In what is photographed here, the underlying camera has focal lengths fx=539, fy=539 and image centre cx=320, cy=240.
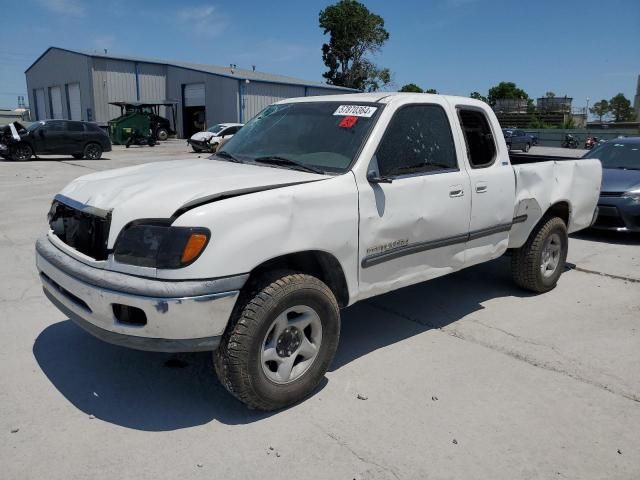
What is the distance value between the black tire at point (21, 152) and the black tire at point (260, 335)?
2013cm

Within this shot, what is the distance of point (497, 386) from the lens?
3.62 metres

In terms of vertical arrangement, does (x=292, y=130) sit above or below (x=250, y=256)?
above

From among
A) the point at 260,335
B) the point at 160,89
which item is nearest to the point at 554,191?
the point at 260,335

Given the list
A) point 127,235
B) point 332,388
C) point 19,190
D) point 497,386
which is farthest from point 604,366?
point 19,190

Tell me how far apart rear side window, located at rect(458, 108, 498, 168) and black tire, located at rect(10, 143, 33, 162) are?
19649 mm

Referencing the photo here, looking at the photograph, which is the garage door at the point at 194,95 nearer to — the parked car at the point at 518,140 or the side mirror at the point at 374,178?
the parked car at the point at 518,140

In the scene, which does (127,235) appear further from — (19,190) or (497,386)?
(19,190)

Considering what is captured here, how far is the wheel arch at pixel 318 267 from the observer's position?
320 centimetres

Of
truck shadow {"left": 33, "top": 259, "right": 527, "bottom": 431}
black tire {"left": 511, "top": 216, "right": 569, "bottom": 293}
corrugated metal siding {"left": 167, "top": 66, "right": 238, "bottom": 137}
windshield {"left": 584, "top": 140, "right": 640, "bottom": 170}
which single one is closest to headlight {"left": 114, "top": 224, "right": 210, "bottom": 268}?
truck shadow {"left": 33, "top": 259, "right": 527, "bottom": 431}

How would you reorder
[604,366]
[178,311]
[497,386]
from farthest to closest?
[604,366]
[497,386]
[178,311]

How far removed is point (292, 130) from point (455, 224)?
1454 millimetres

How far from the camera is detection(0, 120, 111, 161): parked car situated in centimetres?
1969

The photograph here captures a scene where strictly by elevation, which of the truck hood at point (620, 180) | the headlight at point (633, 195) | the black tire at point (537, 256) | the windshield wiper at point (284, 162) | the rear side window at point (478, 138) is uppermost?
the rear side window at point (478, 138)

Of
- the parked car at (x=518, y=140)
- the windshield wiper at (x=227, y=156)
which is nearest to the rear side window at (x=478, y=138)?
the windshield wiper at (x=227, y=156)
